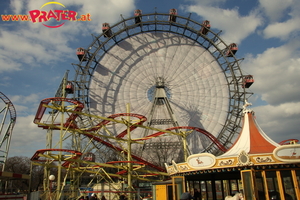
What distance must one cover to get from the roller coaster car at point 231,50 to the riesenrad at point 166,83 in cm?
12

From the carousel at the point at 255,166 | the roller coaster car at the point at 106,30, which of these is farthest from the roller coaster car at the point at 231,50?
the carousel at the point at 255,166

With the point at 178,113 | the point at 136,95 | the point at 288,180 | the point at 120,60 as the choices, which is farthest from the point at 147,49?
the point at 288,180

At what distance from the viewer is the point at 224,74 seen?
44562mm

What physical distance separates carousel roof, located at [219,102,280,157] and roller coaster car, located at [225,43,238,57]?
26.7m

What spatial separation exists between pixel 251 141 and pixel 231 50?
2984cm

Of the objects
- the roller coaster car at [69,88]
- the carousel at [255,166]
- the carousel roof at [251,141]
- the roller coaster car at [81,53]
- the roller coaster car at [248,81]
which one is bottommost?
the carousel at [255,166]

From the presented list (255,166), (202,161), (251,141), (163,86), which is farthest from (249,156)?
(163,86)

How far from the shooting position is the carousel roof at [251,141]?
16031 millimetres

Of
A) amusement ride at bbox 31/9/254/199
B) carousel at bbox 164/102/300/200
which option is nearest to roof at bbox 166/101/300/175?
carousel at bbox 164/102/300/200

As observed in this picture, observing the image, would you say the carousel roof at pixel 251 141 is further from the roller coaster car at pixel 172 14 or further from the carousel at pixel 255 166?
the roller coaster car at pixel 172 14

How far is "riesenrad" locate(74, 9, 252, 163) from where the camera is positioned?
137ft

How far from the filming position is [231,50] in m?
43.6

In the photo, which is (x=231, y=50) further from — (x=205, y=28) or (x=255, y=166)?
(x=255, y=166)

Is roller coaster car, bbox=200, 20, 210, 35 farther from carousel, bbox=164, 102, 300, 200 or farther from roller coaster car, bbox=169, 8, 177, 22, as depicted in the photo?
carousel, bbox=164, 102, 300, 200
